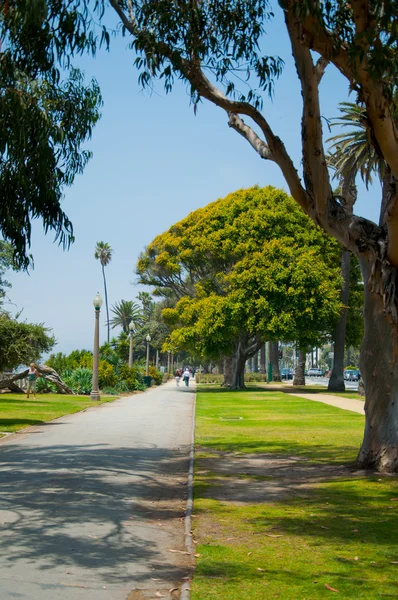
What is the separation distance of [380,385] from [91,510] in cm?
525

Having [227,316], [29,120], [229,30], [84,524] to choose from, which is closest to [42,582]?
[84,524]

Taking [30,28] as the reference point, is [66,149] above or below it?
below

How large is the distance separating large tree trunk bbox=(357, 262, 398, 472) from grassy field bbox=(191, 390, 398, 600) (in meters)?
0.43

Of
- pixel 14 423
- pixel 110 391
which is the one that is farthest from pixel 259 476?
pixel 110 391

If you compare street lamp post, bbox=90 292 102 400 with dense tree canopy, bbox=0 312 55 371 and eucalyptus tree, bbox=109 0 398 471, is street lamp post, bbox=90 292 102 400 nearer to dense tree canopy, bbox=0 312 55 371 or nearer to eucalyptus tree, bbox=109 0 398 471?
dense tree canopy, bbox=0 312 55 371

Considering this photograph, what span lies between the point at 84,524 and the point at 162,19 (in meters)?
7.98

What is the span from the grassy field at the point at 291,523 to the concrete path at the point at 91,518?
384 millimetres

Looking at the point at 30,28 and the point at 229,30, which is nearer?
the point at 30,28

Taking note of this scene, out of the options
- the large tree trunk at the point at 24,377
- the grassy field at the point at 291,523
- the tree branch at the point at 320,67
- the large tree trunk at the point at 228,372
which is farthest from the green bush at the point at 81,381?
the tree branch at the point at 320,67

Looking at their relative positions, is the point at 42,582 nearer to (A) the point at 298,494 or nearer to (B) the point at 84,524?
(B) the point at 84,524

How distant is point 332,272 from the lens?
4931cm

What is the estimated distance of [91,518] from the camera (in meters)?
8.61

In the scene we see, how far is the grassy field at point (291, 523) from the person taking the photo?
6.11m

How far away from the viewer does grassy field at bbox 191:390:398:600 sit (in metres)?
6.11
